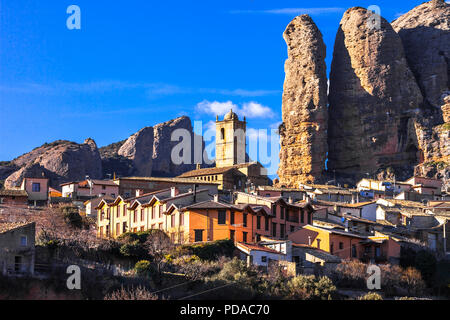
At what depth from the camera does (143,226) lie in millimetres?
77188

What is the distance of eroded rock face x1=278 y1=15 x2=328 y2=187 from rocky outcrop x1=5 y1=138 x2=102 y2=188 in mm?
32317

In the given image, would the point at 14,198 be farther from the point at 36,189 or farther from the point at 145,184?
the point at 145,184

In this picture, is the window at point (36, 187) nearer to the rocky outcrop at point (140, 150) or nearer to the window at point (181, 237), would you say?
the window at point (181, 237)

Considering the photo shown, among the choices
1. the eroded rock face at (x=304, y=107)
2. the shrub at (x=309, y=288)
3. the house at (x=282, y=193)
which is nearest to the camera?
the shrub at (x=309, y=288)

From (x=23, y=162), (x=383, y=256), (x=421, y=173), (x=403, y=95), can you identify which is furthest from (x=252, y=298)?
(x=23, y=162)

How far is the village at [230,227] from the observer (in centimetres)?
6200

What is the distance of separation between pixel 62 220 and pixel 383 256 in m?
27.3


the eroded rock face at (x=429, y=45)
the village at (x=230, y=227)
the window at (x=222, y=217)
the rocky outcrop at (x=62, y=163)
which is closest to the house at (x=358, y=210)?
the village at (x=230, y=227)

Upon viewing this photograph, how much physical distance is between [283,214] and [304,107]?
7305 cm

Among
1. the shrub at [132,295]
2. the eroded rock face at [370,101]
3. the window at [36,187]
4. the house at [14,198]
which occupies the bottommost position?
the shrub at [132,295]

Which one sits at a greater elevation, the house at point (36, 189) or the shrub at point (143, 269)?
the house at point (36, 189)

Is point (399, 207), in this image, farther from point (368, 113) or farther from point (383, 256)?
point (368, 113)

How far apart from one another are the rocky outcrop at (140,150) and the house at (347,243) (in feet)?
365

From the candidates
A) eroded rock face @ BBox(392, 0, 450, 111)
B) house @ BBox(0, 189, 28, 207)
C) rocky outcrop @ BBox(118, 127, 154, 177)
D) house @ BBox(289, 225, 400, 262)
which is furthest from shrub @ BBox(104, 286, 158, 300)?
rocky outcrop @ BBox(118, 127, 154, 177)
